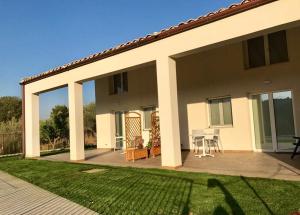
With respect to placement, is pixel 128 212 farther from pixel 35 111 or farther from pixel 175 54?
pixel 35 111

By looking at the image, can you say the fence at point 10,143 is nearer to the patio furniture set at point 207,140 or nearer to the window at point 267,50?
the patio furniture set at point 207,140

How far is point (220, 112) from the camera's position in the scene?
13.4 meters

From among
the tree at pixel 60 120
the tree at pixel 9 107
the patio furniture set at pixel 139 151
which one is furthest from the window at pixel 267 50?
the tree at pixel 9 107

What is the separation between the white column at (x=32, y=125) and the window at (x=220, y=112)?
347 inches

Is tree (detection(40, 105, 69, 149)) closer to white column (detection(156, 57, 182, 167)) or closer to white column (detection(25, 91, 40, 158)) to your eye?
white column (detection(25, 91, 40, 158))

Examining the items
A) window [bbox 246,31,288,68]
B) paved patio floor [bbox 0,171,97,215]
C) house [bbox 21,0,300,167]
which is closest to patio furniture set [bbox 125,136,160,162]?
house [bbox 21,0,300,167]

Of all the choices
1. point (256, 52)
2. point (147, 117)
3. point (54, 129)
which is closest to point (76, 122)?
point (147, 117)

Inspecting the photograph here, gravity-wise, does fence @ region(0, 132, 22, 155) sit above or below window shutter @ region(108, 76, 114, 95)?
below

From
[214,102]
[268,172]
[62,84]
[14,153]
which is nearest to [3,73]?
[14,153]

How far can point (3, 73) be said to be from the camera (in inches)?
979

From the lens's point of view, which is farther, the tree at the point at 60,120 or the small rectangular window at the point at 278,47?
the tree at the point at 60,120

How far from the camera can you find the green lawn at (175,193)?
5.08 metres

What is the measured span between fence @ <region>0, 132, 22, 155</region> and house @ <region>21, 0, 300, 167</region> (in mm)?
4068

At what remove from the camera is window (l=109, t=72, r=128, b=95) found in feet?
58.4
